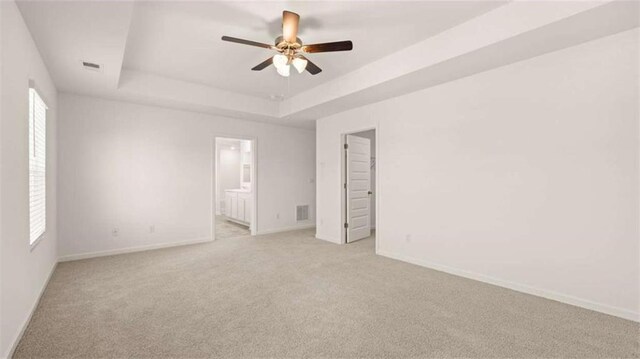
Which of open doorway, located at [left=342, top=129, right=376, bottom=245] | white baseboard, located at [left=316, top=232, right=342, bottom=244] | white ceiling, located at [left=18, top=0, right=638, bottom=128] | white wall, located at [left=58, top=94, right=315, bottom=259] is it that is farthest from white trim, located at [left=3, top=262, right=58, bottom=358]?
open doorway, located at [left=342, top=129, right=376, bottom=245]

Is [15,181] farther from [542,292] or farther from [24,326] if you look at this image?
[542,292]

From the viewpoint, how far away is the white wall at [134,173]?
430 cm

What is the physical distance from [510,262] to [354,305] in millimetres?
1876

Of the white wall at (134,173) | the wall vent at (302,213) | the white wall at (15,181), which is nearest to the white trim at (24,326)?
the white wall at (15,181)

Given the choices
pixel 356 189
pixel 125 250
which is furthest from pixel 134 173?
pixel 356 189

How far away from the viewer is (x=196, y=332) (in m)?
2.29

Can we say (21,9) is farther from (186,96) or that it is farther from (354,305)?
(354,305)

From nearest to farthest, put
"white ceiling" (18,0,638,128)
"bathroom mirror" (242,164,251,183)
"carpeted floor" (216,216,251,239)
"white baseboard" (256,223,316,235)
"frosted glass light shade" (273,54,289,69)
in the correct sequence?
1. "white ceiling" (18,0,638,128)
2. "frosted glass light shade" (273,54,289,69)
3. "carpeted floor" (216,216,251,239)
4. "white baseboard" (256,223,316,235)
5. "bathroom mirror" (242,164,251,183)

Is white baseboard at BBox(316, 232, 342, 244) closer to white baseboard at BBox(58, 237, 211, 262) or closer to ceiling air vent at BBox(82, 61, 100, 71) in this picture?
white baseboard at BBox(58, 237, 211, 262)

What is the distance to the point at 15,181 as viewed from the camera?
2105mm

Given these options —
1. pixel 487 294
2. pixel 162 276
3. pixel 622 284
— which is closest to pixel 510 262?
pixel 487 294

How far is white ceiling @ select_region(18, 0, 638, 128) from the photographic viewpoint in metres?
2.35

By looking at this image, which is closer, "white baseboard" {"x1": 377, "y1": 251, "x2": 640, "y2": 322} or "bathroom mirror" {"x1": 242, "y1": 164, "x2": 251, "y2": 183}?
"white baseboard" {"x1": 377, "y1": 251, "x2": 640, "y2": 322}

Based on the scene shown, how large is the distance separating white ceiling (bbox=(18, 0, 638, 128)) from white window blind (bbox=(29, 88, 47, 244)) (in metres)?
0.56
